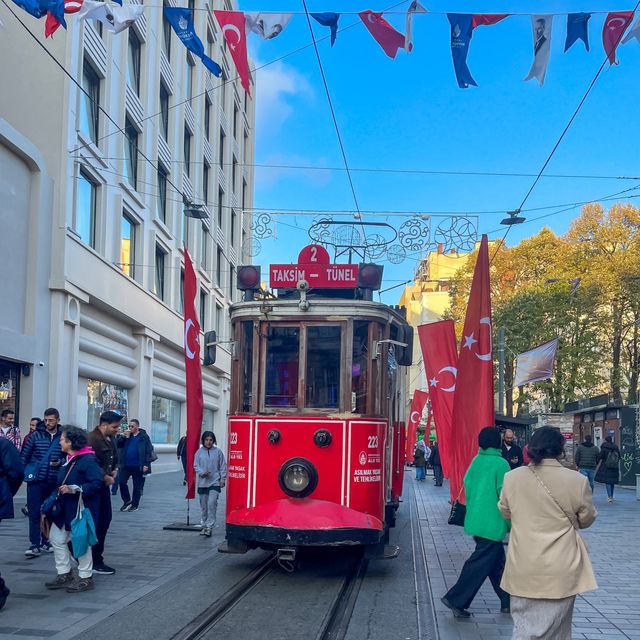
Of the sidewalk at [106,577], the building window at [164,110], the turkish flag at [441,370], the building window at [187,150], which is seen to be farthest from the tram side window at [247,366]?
the building window at [187,150]

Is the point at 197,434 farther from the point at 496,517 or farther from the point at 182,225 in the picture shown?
the point at 182,225

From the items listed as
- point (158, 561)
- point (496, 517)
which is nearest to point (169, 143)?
point (158, 561)

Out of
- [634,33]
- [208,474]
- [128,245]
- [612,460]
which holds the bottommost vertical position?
[612,460]

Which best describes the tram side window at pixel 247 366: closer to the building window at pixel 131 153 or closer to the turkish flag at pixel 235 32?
the turkish flag at pixel 235 32

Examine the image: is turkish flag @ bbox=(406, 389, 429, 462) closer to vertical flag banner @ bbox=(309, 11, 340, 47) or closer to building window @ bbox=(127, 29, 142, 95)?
building window @ bbox=(127, 29, 142, 95)

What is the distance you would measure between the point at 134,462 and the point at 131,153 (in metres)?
11.2

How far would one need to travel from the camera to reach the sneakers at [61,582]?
755 cm

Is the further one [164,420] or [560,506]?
[164,420]

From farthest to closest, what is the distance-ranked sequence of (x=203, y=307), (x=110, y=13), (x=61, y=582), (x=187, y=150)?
(x=203, y=307)
(x=187, y=150)
(x=110, y=13)
(x=61, y=582)

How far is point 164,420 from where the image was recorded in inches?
1085

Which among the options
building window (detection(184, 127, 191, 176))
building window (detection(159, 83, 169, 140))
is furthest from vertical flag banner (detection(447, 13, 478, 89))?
building window (detection(184, 127, 191, 176))

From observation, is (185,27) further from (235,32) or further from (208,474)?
(208,474)

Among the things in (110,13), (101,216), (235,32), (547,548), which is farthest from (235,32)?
(101,216)

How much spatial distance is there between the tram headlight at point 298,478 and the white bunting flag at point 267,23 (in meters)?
5.25
